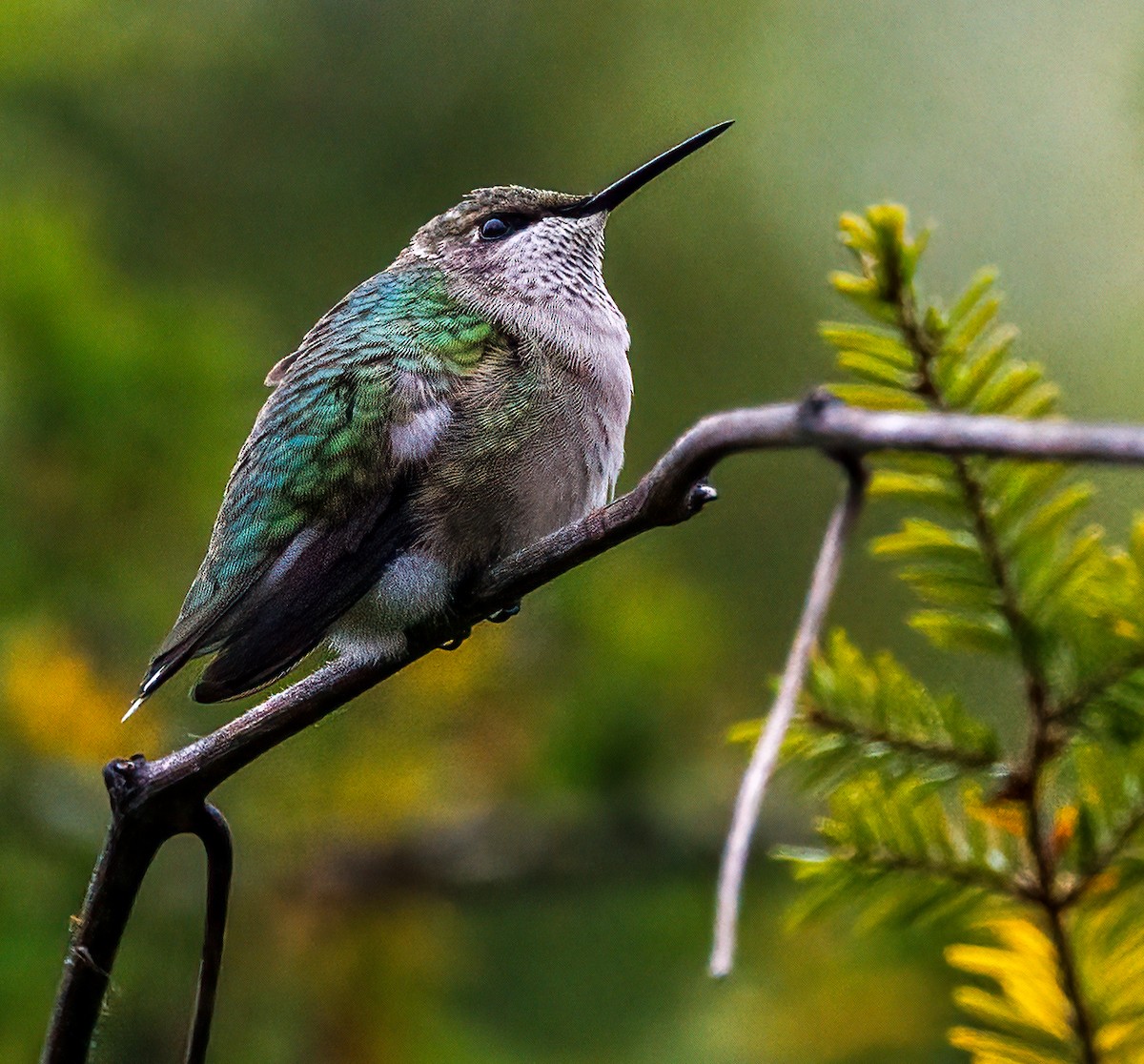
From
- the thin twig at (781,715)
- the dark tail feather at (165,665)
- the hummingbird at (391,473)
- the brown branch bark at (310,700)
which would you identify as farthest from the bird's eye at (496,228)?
the thin twig at (781,715)

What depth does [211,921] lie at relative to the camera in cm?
152

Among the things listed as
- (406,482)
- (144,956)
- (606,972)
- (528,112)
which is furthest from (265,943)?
(528,112)

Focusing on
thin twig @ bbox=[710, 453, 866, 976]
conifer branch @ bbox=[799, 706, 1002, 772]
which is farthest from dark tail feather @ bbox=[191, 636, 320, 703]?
thin twig @ bbox=[710, 453, 866, 976]

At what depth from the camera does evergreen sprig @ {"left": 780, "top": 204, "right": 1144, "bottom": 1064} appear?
150 centimetres

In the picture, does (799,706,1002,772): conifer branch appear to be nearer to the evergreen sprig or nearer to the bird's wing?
the evergreen sprig

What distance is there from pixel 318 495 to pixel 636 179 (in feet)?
4.17

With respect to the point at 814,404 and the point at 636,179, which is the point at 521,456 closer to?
the point at 636,179

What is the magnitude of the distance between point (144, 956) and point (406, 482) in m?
1.13

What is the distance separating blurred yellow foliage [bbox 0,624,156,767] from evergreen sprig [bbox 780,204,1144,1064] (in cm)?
232

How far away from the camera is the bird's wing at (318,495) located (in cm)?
227

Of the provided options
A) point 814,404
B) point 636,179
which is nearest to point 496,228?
point 636,179

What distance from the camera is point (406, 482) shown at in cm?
251

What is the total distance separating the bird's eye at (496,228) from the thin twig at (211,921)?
87.7 inches

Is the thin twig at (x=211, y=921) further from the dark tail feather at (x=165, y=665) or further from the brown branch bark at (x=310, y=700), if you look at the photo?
the dark tail feather at (x=165, y=665)
